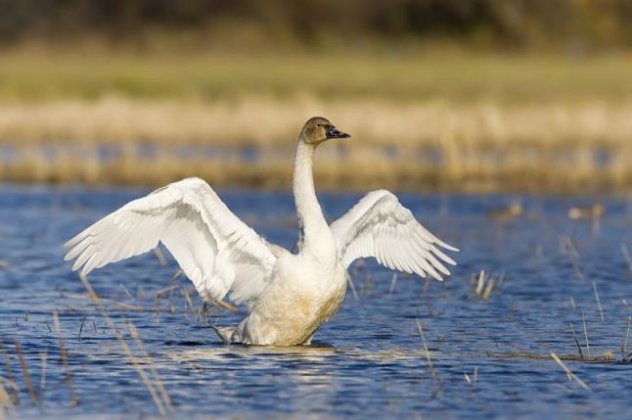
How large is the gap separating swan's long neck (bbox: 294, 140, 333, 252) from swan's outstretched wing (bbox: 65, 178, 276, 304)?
1.41ft

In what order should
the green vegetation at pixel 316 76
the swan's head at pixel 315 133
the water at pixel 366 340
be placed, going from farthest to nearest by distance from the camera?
the green vegetation at pixel 316 76 → the swan's head at pixel 315 133 → the water at pixel 366 340

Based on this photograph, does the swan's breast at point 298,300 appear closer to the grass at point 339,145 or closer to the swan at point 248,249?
the swan at point 248,249

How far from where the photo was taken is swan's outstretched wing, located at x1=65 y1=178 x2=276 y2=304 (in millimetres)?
9857

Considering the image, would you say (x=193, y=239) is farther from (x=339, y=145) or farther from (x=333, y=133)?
(x=339, y=145)

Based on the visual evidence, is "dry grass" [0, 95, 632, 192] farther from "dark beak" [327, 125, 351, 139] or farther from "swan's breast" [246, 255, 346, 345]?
"swan's breast" [246, 255, 346, 345]

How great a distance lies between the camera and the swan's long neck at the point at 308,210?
9.59m

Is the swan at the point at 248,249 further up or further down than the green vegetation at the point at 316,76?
further down

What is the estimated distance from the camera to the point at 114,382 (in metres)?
8.86

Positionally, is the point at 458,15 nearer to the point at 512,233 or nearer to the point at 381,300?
the point at 512,233

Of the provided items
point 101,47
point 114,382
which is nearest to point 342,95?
point 101,47

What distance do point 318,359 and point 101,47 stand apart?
4760 cm

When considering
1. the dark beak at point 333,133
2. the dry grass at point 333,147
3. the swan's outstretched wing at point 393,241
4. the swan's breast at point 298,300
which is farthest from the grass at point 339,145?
the swan's breast at point 298,300

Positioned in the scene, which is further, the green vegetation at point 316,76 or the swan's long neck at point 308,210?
the green vegetation at point 316,76

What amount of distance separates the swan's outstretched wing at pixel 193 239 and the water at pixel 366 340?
0.49 m
